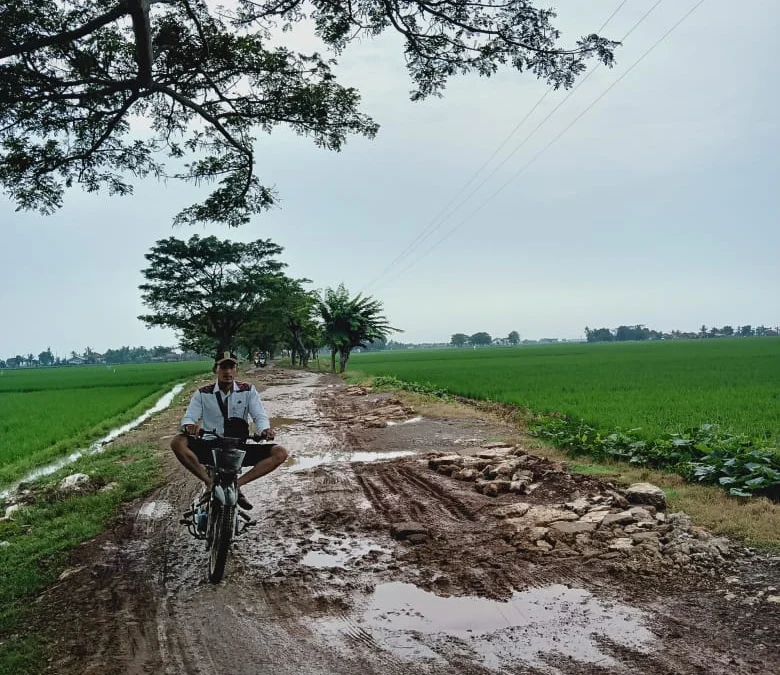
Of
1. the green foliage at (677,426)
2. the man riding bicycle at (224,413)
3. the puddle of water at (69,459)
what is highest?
the man riding bicycle at (224,413)

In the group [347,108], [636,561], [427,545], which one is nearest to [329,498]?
[427,545]

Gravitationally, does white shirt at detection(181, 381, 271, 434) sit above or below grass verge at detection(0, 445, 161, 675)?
above

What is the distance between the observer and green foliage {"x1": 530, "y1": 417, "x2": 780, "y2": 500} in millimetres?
6273

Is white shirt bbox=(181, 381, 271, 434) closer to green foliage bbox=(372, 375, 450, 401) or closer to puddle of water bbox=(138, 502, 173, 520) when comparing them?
puddle of water bbox=(138, 502, 173, 520)

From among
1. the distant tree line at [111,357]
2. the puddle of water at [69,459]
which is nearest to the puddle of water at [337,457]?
the puddle of water at [69,459]

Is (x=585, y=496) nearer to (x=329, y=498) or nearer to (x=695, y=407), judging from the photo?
(x=329, y=498)

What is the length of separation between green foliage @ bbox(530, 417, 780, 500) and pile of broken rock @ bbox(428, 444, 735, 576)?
1.02 m

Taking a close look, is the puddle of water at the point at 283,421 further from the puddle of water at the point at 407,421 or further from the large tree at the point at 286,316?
the large tree at the point at 286,316

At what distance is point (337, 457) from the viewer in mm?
9609

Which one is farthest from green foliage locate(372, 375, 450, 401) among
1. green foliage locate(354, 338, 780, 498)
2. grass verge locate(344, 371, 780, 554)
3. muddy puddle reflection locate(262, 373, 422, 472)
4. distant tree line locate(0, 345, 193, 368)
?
distant tree line locate(0, 345, 193, 368)

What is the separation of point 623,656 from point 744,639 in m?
0.79

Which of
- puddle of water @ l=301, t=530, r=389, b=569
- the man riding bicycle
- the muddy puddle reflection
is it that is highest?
the man riding bicycle

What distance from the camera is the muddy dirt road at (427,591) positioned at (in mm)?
3381

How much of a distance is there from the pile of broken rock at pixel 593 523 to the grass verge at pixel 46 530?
3746mm
